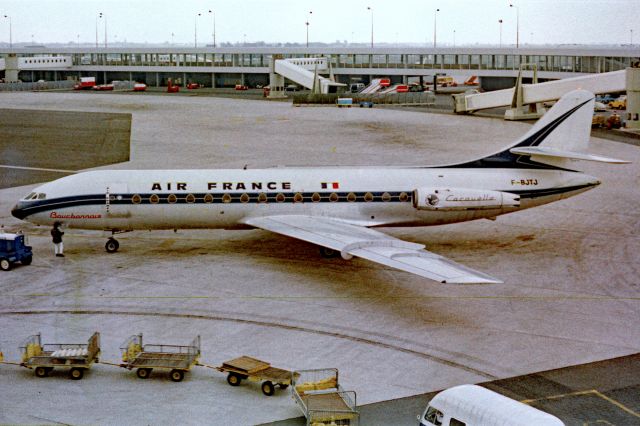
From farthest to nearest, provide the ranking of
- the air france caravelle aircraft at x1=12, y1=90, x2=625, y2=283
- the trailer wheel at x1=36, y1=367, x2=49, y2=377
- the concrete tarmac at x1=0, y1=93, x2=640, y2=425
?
1. the air france caravelle aircraft at x1=12, y1=90, x2=625, y2=283
2. the trailer wheel at x1=36, y1=367, x2=49, y2=377
3. the concrete tarmac at x1=0, y1=93, x2=640, y2=425

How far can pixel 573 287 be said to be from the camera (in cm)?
3175

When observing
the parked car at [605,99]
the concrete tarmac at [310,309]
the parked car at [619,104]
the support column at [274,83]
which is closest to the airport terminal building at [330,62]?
the support column at [274,83]

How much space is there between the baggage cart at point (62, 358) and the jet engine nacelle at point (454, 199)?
53.4ft

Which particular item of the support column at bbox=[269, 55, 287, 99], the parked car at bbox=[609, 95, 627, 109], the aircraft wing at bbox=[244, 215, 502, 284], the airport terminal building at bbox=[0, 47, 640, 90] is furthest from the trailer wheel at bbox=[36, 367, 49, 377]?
the support column at bbox=[269, 55, 287, 99]

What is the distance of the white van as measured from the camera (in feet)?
54.7

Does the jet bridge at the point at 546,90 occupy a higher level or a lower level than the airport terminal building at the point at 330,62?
lower

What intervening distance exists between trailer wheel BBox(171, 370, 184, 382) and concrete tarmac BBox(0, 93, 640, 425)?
0.27 m

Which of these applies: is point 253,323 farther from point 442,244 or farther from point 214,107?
point 214,107

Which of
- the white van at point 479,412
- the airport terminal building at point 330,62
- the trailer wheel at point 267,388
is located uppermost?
the airport terminal building at point 330,62

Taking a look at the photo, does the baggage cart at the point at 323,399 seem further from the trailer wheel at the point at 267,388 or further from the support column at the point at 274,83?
the support column at the point at 274,83

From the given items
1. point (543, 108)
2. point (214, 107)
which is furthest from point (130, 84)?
point (543, 108)

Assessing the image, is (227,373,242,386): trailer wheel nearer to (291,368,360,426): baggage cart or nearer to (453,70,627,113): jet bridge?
(291,368,360,426): baggage cart

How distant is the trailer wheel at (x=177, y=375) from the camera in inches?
896

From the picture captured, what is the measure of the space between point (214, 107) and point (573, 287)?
275ft
